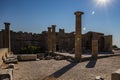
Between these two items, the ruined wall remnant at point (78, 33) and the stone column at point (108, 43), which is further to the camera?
the stone column at point (108, 43)

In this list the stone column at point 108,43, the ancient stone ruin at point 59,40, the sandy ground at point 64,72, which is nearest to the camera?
the sandy ground at point 64,72

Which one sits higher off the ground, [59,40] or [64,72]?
[59,40]

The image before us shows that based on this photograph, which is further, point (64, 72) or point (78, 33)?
point (78, 33)

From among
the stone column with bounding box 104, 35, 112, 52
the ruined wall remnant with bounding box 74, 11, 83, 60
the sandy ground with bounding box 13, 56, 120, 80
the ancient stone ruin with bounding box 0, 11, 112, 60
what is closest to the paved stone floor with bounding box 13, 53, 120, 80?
the sandy ground with bounding box 13, 56, 120, 80

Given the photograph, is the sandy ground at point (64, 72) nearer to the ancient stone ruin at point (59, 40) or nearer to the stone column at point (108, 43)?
the ancient stone ruin at point (59, 40)

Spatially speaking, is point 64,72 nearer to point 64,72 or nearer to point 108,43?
point 64,72

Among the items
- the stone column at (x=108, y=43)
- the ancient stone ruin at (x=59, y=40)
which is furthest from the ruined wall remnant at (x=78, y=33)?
the stone column at (x=108, y=43)

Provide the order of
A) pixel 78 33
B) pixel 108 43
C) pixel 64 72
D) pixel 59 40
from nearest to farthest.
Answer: pixel 64 72
pixel 78 33
pixel 108 43
pixel 59 40

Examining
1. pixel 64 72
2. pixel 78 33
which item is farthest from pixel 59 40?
pixel 64 72

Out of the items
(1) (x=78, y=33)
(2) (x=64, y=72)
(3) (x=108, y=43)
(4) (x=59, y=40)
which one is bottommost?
(2) (x=64, y=72)

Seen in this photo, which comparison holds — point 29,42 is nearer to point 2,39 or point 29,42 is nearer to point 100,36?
point 2,39

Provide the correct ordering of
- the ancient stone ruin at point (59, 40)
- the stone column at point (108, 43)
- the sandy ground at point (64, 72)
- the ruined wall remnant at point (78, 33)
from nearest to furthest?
the sandy ground at point (64, 72), the ruined wall remnant at point (78, 33), the stone column at point (108, 43), the ancient stone ruin at point (59, 40)

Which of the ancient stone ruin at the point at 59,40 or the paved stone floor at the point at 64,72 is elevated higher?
the ancient stone ruin at the point at 59,40

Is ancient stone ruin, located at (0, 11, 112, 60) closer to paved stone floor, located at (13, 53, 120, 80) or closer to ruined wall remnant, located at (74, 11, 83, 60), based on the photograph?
ruined wall remnant, located at (74, 11, 83, 60)
